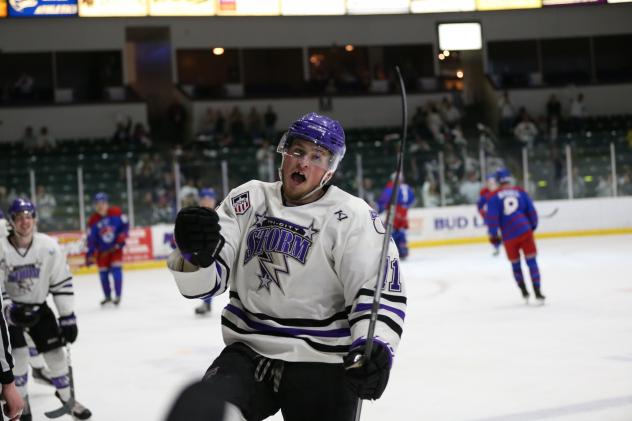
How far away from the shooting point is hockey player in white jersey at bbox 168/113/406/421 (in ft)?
9.39

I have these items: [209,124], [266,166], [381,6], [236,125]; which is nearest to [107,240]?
[266,166]

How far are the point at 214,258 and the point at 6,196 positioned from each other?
45.2 ft

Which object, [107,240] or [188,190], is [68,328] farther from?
[188,190]

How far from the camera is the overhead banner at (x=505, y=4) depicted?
2248 cm

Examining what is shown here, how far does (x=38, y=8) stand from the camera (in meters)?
19.8

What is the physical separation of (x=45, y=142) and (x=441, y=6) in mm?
9520

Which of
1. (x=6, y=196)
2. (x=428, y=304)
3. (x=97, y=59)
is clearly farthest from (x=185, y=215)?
(x=97, y=59)

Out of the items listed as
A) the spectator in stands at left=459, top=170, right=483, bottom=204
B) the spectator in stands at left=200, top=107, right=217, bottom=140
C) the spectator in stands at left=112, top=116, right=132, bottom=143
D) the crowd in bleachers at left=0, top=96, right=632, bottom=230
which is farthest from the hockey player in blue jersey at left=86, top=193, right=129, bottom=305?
the spectator in stands at left=200, top=107, right=217, bottom=140

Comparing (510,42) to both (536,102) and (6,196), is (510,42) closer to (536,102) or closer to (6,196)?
(536,102)

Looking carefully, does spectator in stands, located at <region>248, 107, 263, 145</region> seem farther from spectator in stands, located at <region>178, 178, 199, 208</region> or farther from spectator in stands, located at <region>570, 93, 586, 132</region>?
spectator in stands, located at <region>570, 93, 586, 132</region>

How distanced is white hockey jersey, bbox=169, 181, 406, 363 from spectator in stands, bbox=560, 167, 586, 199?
1556 cm

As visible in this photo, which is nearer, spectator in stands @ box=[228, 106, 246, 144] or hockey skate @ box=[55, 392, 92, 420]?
hockey skate @ box=[55, 392, 92, 420]

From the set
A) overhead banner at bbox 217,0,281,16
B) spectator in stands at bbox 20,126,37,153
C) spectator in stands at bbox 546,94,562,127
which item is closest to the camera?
spectator in stands at bbox 20,126,37,153

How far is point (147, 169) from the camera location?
645 inches
